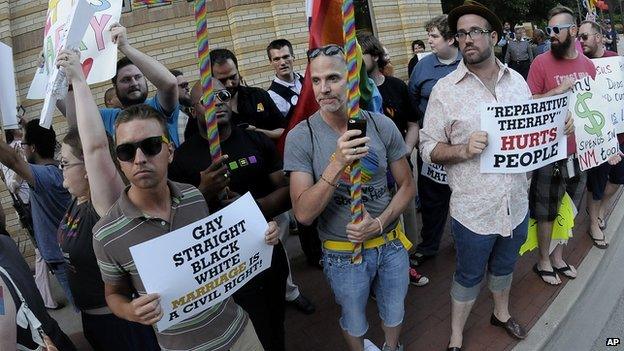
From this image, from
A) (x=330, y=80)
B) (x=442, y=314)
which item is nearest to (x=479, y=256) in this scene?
(x=442, y=314)

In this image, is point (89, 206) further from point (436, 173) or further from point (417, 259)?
point (417, 259)

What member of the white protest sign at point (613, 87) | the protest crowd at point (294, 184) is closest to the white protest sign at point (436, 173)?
the protest crowd at point (294, 184)

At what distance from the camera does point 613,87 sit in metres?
3.68

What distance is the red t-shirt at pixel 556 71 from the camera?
3.52 metres

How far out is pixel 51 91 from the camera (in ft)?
6.44

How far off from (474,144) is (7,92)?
102 inches

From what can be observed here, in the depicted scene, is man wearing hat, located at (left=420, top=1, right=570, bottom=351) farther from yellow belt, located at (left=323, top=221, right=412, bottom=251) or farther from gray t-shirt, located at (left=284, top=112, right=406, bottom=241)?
yellow belt, located at (left=323, top=221, right=412, bottom=251)

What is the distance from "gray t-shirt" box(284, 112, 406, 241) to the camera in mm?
2285

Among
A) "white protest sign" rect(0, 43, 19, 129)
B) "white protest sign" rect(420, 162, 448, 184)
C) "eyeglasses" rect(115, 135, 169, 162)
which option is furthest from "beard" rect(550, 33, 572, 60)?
"white protest sign" rect(0, 43, 19, 129)

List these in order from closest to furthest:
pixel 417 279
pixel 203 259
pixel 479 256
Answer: pixel 203 259 < pixel 479 256 < pixel 417 279

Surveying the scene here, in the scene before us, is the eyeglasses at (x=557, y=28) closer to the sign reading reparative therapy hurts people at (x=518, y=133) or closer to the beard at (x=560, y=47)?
the beard at (x=560, y=47)

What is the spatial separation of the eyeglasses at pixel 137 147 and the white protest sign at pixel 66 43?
17.5 inches

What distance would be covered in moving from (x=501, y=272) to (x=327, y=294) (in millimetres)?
1605

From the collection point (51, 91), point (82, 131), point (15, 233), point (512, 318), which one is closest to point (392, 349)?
point (512, 318)
